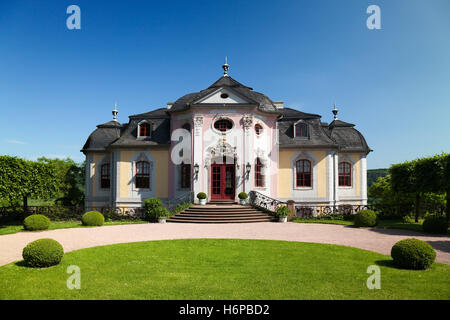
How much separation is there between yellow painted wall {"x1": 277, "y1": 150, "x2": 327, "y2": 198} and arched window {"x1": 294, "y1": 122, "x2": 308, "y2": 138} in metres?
1.62

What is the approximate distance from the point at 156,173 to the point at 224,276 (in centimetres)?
1689

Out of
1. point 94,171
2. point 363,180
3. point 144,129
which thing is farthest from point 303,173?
point 94,171

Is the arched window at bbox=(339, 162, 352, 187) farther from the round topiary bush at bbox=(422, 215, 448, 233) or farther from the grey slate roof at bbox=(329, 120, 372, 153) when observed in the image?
the round topiary bush at bbox=(422, 215, 448, 233)

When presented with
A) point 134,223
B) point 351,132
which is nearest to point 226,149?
point 134,223

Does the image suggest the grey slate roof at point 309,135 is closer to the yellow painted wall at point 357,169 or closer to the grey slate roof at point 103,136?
the yellow painted wall at point 357,169

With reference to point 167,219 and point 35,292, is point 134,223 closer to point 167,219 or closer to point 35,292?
point 167,219

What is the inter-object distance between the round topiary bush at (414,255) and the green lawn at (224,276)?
9.7 inches

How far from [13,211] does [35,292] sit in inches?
621

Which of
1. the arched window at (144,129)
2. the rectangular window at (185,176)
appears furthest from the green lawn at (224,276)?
the arched window at (144,129)

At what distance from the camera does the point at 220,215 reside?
57.6 feet

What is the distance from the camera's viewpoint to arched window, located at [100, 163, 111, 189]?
2464cm

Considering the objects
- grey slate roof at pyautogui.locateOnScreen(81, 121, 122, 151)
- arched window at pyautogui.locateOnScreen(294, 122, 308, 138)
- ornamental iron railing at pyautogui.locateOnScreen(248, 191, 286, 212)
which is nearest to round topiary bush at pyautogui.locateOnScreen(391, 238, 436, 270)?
ornamental iron railing at pyautogui.locateOnScreen(248, 191, 286, 212)

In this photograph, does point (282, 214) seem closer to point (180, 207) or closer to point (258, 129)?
point (180, 207)
